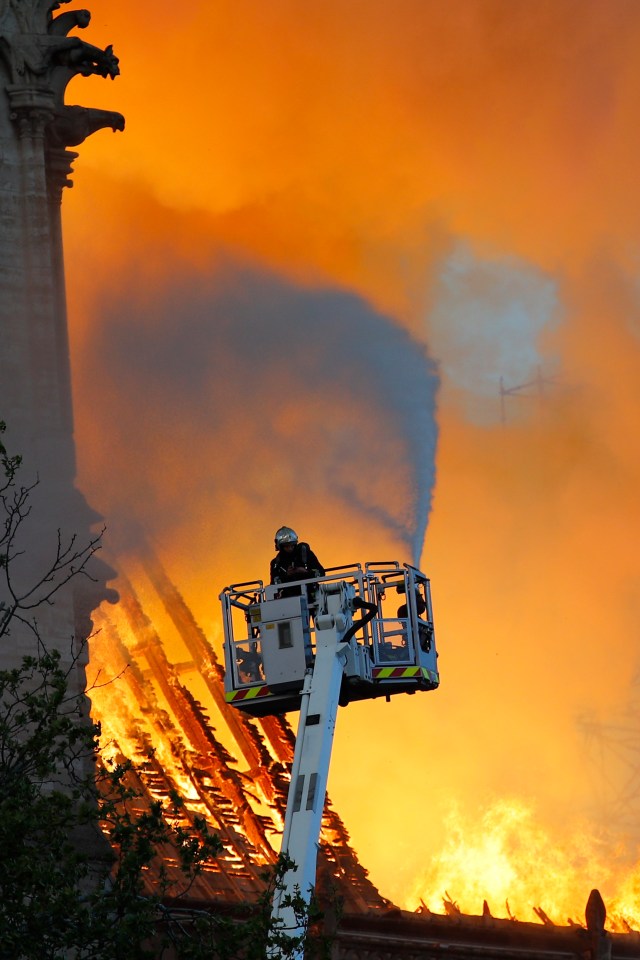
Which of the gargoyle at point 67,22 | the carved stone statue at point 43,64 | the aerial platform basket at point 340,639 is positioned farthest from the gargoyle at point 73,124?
the aerial platform basket at point 340,639

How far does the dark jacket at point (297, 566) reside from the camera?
26344mm

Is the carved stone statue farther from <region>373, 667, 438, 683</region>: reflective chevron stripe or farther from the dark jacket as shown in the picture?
<region>373, 667, 438, 683</region>: reflective chevron stripe

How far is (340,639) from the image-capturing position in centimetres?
2525

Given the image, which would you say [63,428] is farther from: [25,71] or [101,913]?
[101,913]

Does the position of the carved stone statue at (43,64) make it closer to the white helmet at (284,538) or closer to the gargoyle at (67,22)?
the gargoyle at (67,22)

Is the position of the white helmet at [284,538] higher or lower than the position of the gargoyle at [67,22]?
lower

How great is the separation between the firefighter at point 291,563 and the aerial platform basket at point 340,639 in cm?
16

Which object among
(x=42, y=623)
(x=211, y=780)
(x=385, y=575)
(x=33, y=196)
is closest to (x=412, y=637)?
(x=385, y=575)

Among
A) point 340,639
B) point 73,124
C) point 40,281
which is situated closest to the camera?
point 340,639

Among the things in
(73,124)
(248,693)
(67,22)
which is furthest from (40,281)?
(248,693)

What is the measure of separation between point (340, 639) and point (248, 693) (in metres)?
1.59

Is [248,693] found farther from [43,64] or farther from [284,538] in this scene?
[43,64]

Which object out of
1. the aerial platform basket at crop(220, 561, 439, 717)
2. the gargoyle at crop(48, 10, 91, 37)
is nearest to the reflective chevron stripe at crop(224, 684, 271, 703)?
the aerial platform basket at crop(220, 561, 439, 717)

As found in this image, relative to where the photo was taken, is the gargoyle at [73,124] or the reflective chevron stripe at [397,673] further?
the gargoyle at [73,124]
